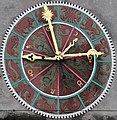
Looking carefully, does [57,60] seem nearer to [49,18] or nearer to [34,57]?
[34,57]

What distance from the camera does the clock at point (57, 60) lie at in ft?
32.7

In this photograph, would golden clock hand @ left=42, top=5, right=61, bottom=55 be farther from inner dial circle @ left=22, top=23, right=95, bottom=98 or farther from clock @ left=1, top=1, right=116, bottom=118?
inner dial circle @ left=22, top=23, right=95, bottom=98

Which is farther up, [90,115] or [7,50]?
[7,50]

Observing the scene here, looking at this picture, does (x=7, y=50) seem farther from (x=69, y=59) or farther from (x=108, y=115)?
(x=108, y=115)

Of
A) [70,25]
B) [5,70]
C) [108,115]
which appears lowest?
[108,115]

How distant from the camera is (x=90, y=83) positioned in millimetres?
10055

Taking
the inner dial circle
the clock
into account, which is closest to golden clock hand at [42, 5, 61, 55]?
the clock

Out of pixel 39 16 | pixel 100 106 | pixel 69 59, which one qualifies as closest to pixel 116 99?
pixel 100 106

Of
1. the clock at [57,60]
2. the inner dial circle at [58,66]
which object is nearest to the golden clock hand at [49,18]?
the clock at [57,60]

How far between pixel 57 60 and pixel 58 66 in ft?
0.30

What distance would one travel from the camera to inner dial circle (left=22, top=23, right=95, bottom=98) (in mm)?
10000

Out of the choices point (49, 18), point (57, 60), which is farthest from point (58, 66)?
point (49, 18)

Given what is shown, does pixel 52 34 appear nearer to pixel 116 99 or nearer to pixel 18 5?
pixel 18 5

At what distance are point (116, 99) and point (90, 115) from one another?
430mm
